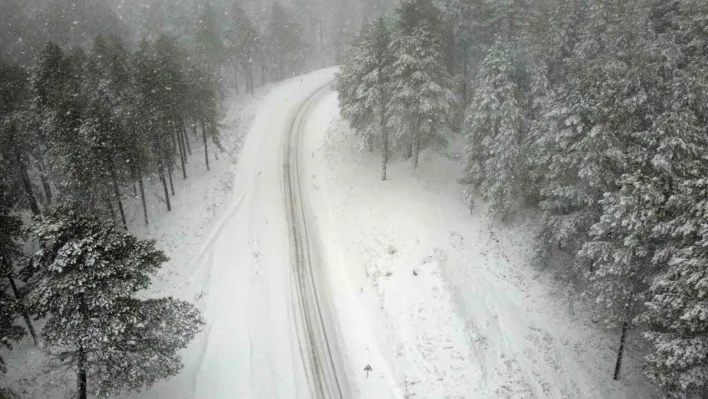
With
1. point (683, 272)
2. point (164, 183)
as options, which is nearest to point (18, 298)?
point (164, 183)

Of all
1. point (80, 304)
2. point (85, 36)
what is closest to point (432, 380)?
point (80, 304)

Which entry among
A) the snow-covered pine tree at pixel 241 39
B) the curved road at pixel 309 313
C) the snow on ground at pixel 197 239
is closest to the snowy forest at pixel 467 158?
the snow on ground at pixel 197 239

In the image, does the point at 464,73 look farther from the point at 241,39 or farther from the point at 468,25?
the point at 241,39

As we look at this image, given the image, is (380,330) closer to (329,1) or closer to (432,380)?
(432,380)

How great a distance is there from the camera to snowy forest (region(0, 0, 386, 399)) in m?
16.3

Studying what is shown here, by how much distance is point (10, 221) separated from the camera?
21250 mm

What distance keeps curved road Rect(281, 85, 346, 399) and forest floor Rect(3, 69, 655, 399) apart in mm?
552

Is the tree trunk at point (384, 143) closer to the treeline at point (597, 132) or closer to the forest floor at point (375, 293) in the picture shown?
the treeline at point (597, 132)

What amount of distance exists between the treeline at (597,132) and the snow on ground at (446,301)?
79.4 inches

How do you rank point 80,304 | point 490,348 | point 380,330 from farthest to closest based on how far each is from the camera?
1. point 380,330
2. point 490,348
3. point 80,304

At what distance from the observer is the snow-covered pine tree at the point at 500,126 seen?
27969 millimetres

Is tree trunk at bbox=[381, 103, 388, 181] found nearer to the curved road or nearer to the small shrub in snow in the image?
the small shrub in snow

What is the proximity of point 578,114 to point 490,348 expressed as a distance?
14265 millimetres

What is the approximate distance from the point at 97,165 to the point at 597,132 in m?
30.4
